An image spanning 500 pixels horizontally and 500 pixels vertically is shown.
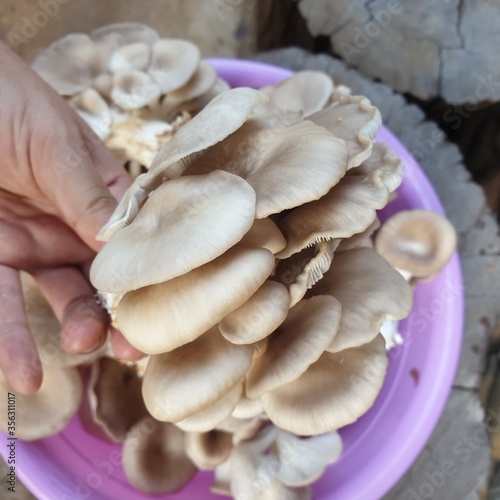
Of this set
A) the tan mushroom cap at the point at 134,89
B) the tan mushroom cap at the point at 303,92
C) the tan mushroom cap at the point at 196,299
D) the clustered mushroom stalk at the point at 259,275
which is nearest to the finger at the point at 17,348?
the clustered mushroom stalk at the point at 259,275

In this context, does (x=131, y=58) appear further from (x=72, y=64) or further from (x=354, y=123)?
(x=354, y=123)

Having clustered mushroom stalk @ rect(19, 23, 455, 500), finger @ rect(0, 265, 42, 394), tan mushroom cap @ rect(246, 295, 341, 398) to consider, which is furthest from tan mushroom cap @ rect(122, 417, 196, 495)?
tan mushroom cap @ rect(246, 295, 341, 398)

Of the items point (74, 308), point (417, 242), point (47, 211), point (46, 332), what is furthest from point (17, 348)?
point (417, 242)

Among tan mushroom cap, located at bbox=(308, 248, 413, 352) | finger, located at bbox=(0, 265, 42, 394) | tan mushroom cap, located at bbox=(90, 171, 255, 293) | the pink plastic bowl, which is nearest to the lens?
tan mushroom cap, located at bbox=(90, 171, 255, 293)

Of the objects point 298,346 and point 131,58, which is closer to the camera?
point 298,346
